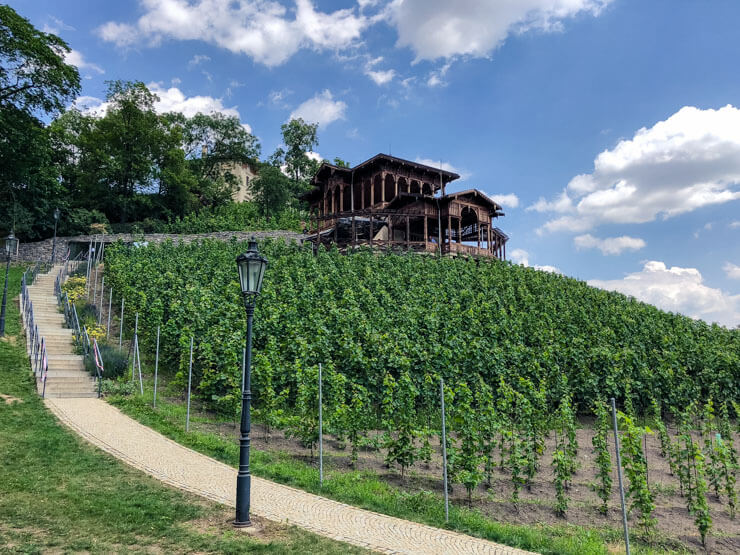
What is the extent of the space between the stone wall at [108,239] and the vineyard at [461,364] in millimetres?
9196

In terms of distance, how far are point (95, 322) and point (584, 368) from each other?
18038mm

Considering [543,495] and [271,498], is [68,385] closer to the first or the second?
[271,498]

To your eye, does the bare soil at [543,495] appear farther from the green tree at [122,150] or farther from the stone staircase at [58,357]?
the green tree at [122,150]

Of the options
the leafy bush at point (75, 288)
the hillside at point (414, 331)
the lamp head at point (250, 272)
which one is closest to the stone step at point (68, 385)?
the hillside at point (414, 331)

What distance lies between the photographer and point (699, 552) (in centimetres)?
674

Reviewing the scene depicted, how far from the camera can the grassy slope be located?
20.0 feet

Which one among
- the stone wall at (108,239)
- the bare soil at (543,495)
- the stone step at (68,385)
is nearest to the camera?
the bare soil at (543,495)

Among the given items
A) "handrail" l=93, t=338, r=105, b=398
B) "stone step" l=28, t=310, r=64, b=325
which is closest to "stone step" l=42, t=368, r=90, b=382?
"handrail" l=93, t=338, r=105, b=398

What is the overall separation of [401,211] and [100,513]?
2921 centimetres

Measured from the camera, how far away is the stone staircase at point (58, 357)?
43.8 ft

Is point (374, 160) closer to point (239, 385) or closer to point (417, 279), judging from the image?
point (417, 279)

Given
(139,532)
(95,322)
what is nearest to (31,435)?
(139,532)

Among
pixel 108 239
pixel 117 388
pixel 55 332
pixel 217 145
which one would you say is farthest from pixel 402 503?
pixel 217 145

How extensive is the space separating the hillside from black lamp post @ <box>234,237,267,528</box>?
3774 millimetres
